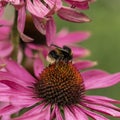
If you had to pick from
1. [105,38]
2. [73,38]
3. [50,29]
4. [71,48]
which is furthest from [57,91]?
[105,38]

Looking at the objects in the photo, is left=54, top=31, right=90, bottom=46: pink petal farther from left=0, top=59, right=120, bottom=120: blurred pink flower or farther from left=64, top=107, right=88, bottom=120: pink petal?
left=64, top=107, right=88, bottom=120: pink petal

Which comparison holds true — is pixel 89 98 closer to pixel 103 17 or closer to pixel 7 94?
pixel 7 94

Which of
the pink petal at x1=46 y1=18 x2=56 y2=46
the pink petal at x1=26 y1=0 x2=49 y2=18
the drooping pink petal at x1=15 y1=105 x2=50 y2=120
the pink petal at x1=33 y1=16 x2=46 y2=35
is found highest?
the pink petal at x1=26 y1=0 x2=49 y2=18

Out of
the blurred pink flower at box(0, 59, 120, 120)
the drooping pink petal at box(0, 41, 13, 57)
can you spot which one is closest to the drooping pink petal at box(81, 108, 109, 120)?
the blurred pink flower at box(0, 59, 120, 120)

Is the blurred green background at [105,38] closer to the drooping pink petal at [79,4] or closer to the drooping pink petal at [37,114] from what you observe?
the drooping pink petal at [37,114]

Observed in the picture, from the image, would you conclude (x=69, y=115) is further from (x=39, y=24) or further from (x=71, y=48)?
(x=71, y=48)

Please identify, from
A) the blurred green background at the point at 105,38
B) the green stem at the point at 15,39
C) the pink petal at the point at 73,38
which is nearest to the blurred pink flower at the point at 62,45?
the pink petal at the point at 73,38
